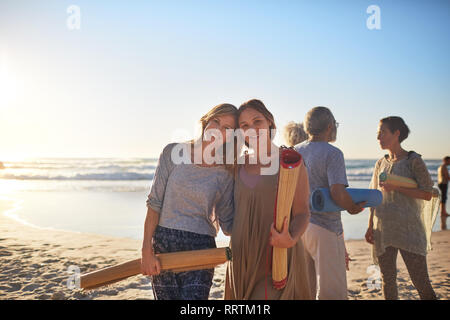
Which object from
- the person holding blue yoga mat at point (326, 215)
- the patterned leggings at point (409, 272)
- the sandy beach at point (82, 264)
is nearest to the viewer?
the person holding blue yoga mat at point (326, 215)

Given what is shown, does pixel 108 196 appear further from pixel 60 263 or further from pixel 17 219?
pixel 60 263

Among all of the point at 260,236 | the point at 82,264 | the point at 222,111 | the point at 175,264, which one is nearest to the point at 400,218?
the point at 260,236

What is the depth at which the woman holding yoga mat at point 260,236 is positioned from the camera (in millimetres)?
2170

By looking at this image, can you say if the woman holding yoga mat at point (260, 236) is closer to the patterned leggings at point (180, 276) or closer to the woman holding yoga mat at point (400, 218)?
the patterned leggings at point (180, 276)

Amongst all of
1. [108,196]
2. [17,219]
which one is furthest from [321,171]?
[108,196]

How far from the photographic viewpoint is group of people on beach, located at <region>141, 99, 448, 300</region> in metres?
2.22

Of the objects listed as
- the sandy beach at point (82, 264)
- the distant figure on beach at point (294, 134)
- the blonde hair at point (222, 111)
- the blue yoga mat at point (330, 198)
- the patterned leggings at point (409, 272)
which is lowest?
the sandy beach at point (82, 264)

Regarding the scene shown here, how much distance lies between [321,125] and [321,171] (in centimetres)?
40

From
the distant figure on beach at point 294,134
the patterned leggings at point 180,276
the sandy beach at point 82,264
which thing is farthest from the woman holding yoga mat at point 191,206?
the sandy beach at point 82,264

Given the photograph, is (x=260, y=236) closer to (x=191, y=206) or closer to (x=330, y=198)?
(x=191, y=206)

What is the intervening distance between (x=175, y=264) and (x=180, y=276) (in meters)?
0.20

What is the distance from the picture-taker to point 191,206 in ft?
8.07

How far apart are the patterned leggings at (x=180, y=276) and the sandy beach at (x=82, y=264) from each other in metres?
2.65

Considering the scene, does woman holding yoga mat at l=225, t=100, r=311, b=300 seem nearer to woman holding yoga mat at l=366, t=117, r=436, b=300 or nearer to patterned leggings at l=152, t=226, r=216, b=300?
patterned leggings at l=152, t=226, r=216, b=300
